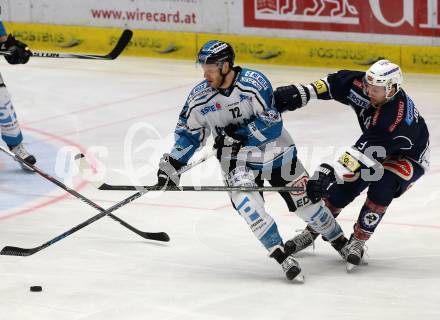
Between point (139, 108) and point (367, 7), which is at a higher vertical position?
point (367, 7)

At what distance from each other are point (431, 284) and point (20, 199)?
10.4 feet

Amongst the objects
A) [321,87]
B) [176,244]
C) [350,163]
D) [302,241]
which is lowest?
[176,244]

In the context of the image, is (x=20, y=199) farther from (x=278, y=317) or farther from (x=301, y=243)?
(x=278, y=317)

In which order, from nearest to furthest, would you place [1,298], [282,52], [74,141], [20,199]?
[1,298] < [20,199] < [74,141] < [282,52]

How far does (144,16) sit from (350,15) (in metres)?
2.30

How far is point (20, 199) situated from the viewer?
309 inches

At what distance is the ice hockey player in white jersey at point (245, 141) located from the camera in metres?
5.87

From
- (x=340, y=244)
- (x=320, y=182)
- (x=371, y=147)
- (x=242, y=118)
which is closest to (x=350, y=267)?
(x=340, y=244)

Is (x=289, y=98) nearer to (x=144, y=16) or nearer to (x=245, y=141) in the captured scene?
(x=245, y=141)

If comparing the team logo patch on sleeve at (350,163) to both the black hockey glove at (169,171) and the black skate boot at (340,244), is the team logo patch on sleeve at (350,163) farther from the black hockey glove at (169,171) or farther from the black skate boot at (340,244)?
the black hockey glove at (169,171)

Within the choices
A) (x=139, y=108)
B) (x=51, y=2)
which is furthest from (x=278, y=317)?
(x=51, y=2)

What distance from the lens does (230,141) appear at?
6051 mm

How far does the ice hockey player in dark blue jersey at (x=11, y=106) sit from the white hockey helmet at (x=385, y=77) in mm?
3181

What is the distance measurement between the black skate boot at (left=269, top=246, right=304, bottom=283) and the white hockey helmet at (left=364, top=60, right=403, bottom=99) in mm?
949
